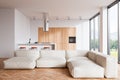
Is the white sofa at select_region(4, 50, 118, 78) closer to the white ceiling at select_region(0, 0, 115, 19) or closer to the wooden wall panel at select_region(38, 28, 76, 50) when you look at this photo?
the white ceiling at select_region(0, 0, 115, 19)

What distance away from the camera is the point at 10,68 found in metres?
5.46

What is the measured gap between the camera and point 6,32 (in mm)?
8297

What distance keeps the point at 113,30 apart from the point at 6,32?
5338mm

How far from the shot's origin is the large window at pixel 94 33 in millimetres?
10556

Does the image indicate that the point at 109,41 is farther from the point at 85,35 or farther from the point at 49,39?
the point at 49,39

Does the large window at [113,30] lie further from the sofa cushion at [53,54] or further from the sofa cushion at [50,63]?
the sofa cushion at [50,63]

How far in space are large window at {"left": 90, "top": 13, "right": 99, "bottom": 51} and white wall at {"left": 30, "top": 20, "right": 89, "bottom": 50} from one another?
38 cm

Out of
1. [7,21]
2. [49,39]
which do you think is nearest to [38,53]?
[7,21]

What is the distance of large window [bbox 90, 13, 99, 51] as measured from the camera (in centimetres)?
1056

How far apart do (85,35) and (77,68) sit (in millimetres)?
8125

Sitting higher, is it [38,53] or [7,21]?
[7,21]

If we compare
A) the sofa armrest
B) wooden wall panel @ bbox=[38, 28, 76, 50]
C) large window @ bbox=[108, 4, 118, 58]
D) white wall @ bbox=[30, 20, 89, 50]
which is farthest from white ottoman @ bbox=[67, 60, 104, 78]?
white wall @ bbox=[30, 20, 89, 50]

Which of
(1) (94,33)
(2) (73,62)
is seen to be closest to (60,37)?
(1) (94,33)

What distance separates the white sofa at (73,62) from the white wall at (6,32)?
84.0 inches
